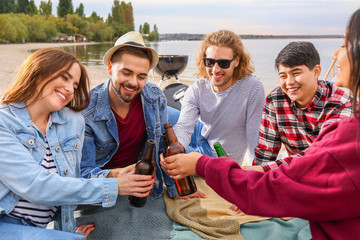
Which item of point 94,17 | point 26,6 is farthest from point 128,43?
point 94,17

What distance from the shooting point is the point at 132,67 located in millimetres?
2738

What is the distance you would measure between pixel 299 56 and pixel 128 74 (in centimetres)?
153

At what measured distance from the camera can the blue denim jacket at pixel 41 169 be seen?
1851 millimetres

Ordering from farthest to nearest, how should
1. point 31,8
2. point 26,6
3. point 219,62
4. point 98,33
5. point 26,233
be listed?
point 98,33 → point 31,8 → point 26,6 → point 219,62 → point 26,233

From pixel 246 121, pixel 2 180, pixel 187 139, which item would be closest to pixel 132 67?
pixel 187 139

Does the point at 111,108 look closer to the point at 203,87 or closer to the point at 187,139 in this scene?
the point at 187,139

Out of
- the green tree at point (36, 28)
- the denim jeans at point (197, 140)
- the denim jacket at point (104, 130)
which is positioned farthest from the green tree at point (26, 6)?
the denim jacket at point (104, 130)

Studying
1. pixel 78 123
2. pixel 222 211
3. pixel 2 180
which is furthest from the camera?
pixel 222 211

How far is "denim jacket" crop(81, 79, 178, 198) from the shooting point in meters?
2.73

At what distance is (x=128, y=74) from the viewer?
9.06 ft

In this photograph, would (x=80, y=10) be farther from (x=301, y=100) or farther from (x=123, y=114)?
(x=301, y=100)

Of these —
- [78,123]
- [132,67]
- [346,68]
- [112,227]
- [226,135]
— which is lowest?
[112,227]

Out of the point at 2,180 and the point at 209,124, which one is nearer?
the point at 2,180

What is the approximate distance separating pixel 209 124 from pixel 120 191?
1.93 meters
